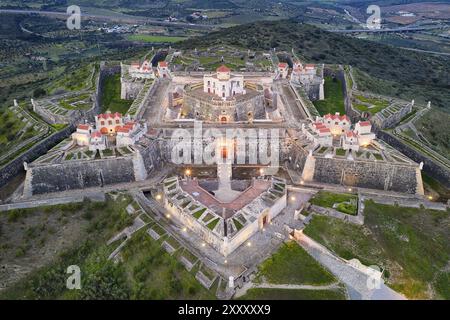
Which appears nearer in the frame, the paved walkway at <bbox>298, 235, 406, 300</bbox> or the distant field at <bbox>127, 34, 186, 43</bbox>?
the paved walkway at <bbox>298, 235, 406, 300</bbox>

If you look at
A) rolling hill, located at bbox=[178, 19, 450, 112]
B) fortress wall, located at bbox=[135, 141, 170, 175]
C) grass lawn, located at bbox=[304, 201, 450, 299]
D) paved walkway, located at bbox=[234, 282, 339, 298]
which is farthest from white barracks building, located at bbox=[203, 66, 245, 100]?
rolling hill, located at bbox=[178, 19, 450, 112]

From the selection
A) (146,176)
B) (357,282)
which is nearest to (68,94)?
(146,176)

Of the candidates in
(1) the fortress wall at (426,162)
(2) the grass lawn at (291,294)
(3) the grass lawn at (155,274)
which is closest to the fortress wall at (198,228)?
(3) the grass lawn at (155,274)

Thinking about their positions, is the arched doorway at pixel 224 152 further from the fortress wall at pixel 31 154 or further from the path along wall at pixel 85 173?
the fortress wall at pixel 31 154

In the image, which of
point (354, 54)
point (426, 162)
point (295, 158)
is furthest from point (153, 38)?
point (426, 162)

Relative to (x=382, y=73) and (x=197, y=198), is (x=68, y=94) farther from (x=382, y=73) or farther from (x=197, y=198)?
(x=382, y=73)

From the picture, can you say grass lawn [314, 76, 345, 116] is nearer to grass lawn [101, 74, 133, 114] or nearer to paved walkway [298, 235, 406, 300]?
paved walkway [298, 235, 406, 300]

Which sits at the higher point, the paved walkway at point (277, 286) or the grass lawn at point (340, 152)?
the grass lawn at point (340, 152)
